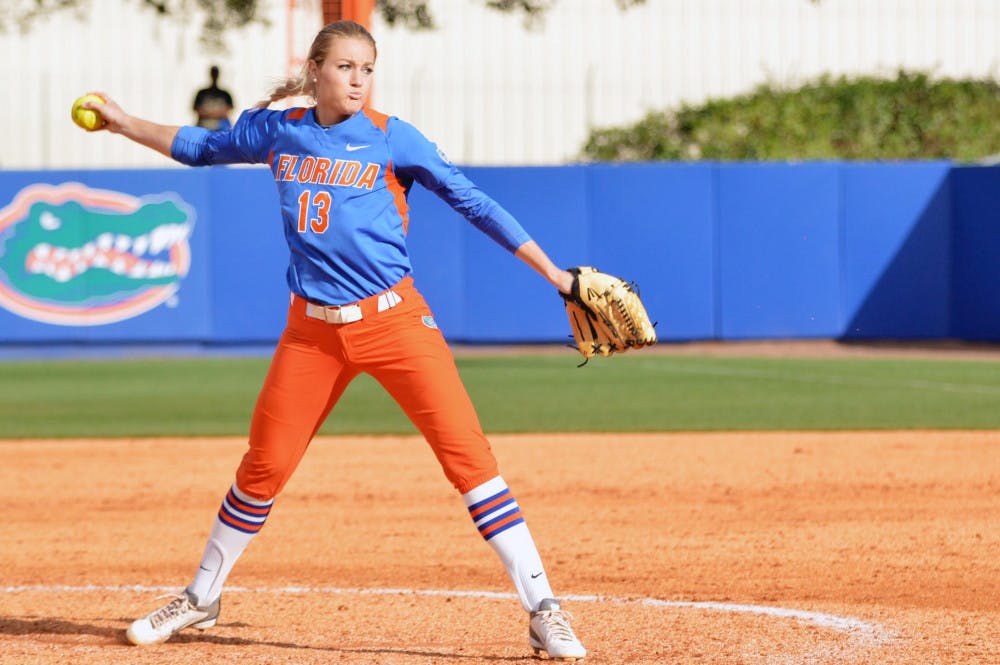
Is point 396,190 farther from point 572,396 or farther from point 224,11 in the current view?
point 224,11

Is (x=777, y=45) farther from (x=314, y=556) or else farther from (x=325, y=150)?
(x=325, y=150)

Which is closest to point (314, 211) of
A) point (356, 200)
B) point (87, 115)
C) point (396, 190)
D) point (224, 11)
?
point (356, 200)

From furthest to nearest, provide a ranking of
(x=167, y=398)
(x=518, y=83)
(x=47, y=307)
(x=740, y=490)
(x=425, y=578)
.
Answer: (x=518, y=83) → (x=47, y=307) → (x=167, y=398) → (x=740, y=490) → (x=425, y=578)

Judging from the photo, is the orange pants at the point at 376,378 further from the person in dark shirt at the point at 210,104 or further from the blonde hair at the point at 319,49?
the person in dark shirt at the point at 210,104

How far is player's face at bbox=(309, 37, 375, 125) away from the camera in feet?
15.7

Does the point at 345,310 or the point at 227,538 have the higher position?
the point at 345,310

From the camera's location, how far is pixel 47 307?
17500 mm

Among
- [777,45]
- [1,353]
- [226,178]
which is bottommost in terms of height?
[1,353]

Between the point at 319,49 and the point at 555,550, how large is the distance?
3054 mm

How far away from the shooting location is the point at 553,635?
15.7ft

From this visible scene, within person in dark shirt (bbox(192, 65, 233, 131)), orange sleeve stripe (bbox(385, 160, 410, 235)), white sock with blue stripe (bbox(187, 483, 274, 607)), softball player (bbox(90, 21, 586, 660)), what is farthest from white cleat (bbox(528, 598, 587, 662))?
person in dark shirt (bbox(192, 65, 233, 131))

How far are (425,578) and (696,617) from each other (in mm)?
1368

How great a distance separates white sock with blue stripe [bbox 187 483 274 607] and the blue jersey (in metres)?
0.77

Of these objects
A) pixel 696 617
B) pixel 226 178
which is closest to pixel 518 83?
pixel 226 178
